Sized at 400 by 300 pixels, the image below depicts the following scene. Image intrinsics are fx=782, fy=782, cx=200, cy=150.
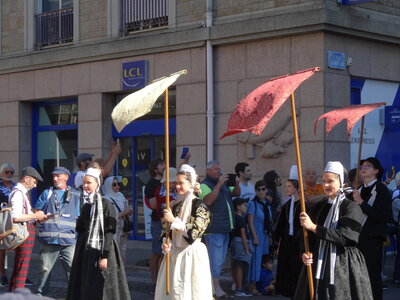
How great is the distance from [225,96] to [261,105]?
8.37m

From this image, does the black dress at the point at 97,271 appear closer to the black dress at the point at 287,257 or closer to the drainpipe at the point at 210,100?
the black dress at the point at 287,257

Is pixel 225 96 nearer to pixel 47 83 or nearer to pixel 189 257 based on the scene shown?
pixel 47 83

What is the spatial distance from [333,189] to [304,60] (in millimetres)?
7296

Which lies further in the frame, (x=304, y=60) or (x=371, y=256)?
(x=304, y=60)

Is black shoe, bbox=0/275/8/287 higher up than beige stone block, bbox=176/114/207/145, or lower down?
lower down

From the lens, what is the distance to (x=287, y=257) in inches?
337

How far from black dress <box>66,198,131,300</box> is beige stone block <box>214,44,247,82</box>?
7.09 meters

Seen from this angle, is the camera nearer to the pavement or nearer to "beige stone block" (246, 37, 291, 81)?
the pavement

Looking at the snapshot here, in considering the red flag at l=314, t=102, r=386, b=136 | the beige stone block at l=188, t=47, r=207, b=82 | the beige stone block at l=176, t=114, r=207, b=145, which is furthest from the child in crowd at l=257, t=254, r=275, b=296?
the beige stone block at l=188, t=47, r=207, b=82

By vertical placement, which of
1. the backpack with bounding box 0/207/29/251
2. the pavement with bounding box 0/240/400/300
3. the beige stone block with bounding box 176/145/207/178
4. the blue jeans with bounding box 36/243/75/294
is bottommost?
the pavement with bounding box 0/240/400/300

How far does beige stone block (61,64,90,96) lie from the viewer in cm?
1725

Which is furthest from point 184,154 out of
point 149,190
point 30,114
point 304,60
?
point 30,114

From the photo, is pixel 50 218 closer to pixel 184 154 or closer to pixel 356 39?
pixel 184 154

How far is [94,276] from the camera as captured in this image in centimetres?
781
